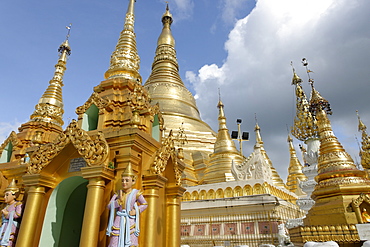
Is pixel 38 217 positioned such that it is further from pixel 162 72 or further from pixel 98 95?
pixel 162 72

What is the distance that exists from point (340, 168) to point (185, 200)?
297 inches

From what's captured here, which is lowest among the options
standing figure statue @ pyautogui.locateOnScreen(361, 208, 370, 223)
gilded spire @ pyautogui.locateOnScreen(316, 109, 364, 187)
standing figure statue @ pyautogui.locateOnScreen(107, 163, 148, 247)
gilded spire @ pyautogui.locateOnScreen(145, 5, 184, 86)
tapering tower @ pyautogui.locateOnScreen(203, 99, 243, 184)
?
standing figure statue @ pyautogui.locateOnScreen(107, 163, 148, 247)

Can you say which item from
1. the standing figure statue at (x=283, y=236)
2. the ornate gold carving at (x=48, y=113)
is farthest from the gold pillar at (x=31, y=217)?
the standing figure statue at (x=283, y=236)

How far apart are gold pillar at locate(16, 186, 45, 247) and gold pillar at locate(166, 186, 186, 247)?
2608mm

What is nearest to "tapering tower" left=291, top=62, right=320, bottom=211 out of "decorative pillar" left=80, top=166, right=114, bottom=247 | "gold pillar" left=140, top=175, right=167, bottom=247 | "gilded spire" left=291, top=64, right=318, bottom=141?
"gilded spire" left=291, top=64, right=318, bottom=141

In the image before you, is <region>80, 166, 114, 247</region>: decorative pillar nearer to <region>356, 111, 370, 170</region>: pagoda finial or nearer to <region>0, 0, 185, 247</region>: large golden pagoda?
<region>0, 0, 185, 247</region>: large golden pagoda

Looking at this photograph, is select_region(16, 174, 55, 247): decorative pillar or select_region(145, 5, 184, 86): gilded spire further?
select_region(145, 5, 184, 86): gilded spire

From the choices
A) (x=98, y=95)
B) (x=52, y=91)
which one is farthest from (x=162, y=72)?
(x=98, y=95)

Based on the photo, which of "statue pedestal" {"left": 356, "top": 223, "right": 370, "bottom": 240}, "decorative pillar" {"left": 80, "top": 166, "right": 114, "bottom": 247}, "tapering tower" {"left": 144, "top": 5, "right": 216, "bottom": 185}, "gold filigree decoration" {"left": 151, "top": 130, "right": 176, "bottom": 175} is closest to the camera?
"decorative pillar" {"left": 80, "top": 166, "right": 114, "bottom": 247}

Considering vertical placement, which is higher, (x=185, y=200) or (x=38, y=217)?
(x=185, y=200)

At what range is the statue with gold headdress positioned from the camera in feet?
16.7

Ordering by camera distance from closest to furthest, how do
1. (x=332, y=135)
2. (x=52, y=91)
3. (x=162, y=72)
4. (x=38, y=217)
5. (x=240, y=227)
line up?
(x=38, y=217), (x=332, y=135), (x=240, y=227), (x=52, y=91), (x=162, y=72)

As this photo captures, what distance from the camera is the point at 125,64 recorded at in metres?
8.66

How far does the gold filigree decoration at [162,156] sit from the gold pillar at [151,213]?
0.63 ft
